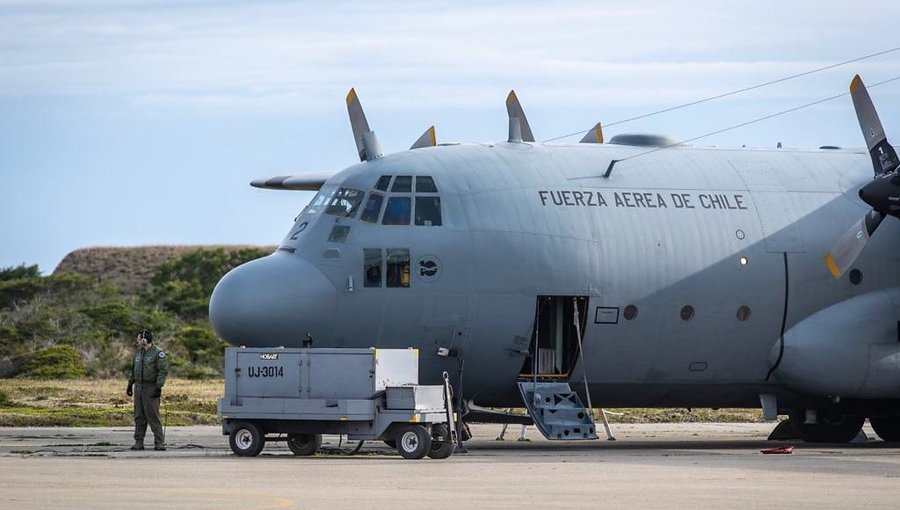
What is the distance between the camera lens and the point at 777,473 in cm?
1962

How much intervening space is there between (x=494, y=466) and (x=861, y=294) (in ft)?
28.7

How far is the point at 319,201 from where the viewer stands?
25719 mm

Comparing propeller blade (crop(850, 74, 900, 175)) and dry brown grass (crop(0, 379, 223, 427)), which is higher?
propeller blade (crop(850, 74, 900, 175))

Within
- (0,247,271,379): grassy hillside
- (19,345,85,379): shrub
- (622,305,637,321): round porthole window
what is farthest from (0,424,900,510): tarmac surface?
(0,247,271,379): grassy hillside

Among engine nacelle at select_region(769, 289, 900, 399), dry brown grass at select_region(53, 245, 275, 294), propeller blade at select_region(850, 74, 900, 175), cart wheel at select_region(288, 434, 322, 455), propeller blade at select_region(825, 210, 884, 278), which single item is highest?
dry brown grass at select_region(53, 245, 275, 294)

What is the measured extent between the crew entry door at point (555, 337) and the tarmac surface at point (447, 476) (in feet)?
4.29

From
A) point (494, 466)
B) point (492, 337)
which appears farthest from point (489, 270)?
point (494, 466)

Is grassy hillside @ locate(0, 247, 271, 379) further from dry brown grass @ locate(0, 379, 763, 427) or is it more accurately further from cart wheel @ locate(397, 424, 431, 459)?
cart wheel @ locate(397, 424, 431, 459)

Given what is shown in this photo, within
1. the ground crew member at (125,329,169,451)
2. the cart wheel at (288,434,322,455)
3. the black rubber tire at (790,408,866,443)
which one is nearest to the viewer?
the cart wheel at (288,434,322,455)

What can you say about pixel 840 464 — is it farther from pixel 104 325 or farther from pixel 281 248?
pixel 104 325

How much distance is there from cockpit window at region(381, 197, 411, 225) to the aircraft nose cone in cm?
137

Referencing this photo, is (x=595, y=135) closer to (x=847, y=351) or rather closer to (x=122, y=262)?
(x=847, y=351)

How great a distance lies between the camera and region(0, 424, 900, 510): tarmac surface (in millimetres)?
15812

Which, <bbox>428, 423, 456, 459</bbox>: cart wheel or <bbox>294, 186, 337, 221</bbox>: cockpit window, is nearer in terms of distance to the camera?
<bbox>428, 423, 456, 459</bbox>: cart wheel
